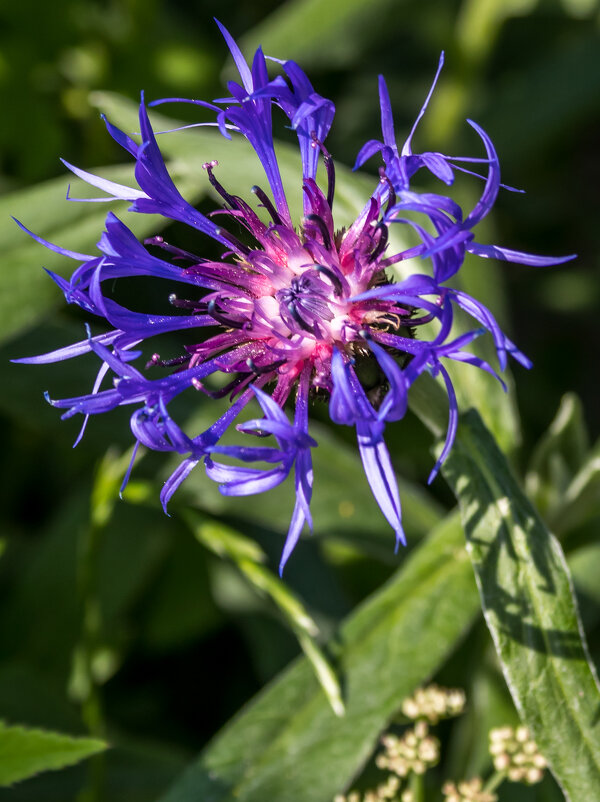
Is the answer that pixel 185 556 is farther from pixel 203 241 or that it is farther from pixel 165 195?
pixel 165 195

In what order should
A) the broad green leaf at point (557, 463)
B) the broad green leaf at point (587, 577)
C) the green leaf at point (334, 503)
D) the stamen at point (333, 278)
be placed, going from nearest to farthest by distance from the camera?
the stamen at point (333, 278), the broad green leaf at point (557, 463), the broad green leaf at point (587, 577), the green leaf at point (334, 503)

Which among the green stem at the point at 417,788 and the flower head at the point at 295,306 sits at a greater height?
the flower head at the point at 295,306

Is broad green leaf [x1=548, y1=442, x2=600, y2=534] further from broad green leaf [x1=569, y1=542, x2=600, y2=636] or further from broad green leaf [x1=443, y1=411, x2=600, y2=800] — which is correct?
broad green leaf [x1=443, y1=411, x2=600, y2=800]

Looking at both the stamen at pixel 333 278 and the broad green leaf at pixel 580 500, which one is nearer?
the stamen at pixel 333 278

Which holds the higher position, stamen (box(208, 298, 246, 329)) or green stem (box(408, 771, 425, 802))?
stamen (box(208, 298, 246, 329))

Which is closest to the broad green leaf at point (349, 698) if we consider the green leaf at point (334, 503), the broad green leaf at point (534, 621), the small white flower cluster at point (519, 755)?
the small white flower cluster at point (519, 755)

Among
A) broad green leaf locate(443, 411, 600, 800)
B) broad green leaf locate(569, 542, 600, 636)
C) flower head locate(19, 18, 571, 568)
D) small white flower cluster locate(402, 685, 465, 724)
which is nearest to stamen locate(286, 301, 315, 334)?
flower head locate(19, 18, 571, 568)

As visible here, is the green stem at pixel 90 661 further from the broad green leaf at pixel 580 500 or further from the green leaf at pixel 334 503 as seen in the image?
the broad green leaf at pixel 580 500
